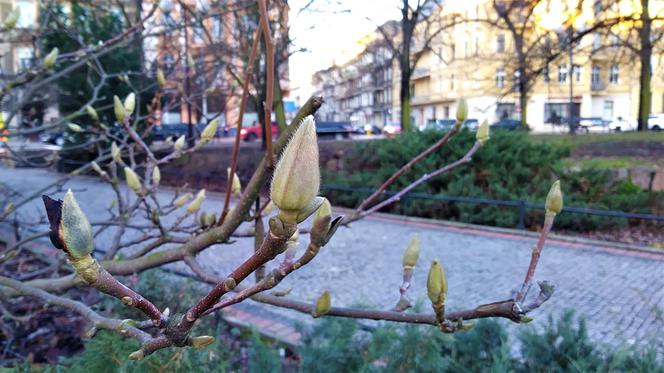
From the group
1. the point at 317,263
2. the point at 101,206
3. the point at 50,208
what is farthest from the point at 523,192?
the point at 50,208

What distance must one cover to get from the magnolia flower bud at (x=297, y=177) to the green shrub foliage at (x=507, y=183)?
9.18 metres

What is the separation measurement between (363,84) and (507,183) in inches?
1566

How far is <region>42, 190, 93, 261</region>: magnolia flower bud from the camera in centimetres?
69

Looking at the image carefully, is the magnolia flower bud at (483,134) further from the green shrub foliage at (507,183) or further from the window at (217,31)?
the window at (217,31)

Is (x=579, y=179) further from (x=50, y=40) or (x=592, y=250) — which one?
(x=50, y=40)

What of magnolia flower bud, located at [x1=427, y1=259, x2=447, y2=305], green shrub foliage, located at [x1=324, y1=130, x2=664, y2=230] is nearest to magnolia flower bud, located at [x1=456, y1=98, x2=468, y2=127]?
magnolia flower bud, located at [x1=427, y1=259, x2=447, y2=305]

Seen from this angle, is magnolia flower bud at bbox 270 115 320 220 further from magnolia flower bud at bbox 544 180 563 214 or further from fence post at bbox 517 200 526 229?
fence post at bbox 517 200 526 229

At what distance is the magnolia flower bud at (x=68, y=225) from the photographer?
0.69m

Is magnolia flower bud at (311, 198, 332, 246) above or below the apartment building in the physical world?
below

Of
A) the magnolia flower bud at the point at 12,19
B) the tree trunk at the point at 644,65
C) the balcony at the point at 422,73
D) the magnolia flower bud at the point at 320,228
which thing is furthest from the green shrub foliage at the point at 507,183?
the balcony at the point at 422,73

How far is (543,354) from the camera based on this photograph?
2.89 m

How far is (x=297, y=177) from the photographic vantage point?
0.64 meters

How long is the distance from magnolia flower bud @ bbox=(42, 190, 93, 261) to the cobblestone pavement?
3.69m

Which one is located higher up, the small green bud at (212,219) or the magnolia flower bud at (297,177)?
the magnolia flower bud at (297,177)
